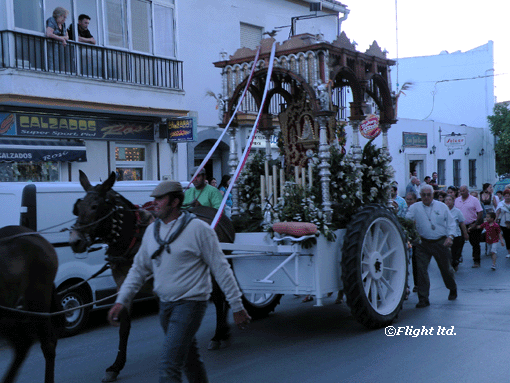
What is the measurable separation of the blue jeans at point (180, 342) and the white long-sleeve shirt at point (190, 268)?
68 mm

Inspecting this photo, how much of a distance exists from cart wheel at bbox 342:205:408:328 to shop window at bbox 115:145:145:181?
10670 mm

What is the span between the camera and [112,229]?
5.80m

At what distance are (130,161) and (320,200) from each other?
1094cm

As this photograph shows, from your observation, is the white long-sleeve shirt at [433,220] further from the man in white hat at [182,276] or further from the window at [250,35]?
the window at [250,35]

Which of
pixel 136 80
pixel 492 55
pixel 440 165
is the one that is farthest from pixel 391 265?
pixel 492 55

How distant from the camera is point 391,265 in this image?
801cm

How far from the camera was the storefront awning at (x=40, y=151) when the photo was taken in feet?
44.9

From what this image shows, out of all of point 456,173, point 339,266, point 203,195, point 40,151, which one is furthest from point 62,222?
point 456,173

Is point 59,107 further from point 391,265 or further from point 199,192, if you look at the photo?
point 391,265

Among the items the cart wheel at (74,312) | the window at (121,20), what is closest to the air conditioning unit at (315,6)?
the window at (121,20)

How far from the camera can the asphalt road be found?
18.7 feet

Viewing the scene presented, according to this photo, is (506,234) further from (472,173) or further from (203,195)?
A: (472,173)

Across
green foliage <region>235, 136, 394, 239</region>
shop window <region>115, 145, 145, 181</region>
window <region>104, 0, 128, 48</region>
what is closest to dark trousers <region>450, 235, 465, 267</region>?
green foliage <region>235, 136, 394, 239</region>

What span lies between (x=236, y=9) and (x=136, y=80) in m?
5.60
